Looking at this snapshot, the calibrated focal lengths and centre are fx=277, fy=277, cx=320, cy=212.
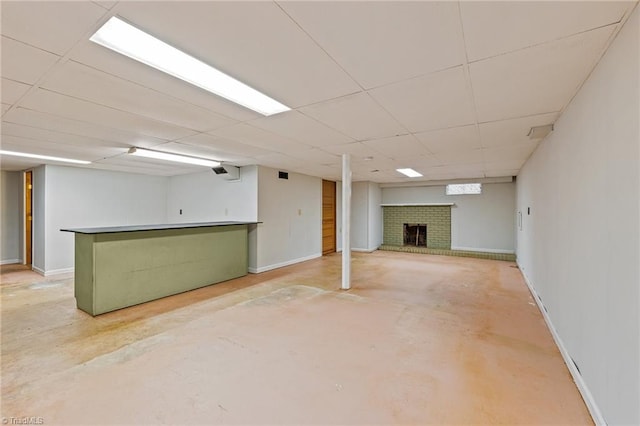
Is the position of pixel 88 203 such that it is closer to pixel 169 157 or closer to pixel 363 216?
pixel 169 157

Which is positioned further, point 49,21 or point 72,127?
point 72,127

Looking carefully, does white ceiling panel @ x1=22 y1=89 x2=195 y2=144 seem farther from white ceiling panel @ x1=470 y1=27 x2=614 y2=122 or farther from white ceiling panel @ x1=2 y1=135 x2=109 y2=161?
white ceiling panel @ x1=470 y1=27 x2=614 y2=122

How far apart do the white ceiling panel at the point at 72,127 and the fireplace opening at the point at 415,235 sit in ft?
24.9

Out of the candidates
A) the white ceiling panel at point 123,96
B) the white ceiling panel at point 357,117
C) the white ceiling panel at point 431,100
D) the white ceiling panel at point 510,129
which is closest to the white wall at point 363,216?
the white ceiling panel at point 510,129

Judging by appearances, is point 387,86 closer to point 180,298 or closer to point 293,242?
point 180,298

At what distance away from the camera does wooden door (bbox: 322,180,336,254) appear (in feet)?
25.8

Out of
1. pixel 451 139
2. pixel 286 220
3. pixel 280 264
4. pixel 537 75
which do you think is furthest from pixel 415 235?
pixel 537 75

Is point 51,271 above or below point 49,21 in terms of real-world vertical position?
below

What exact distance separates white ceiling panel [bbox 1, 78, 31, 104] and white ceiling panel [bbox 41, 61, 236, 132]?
6.6 inches

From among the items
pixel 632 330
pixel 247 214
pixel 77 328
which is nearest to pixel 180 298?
pixel 77 328

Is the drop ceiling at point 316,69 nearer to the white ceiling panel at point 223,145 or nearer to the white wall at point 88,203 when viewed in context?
the white ceiling panel at point 223,145

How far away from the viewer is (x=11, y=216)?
6363 millimetres

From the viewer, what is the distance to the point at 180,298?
4039 millimetres

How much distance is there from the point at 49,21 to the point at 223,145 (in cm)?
261
